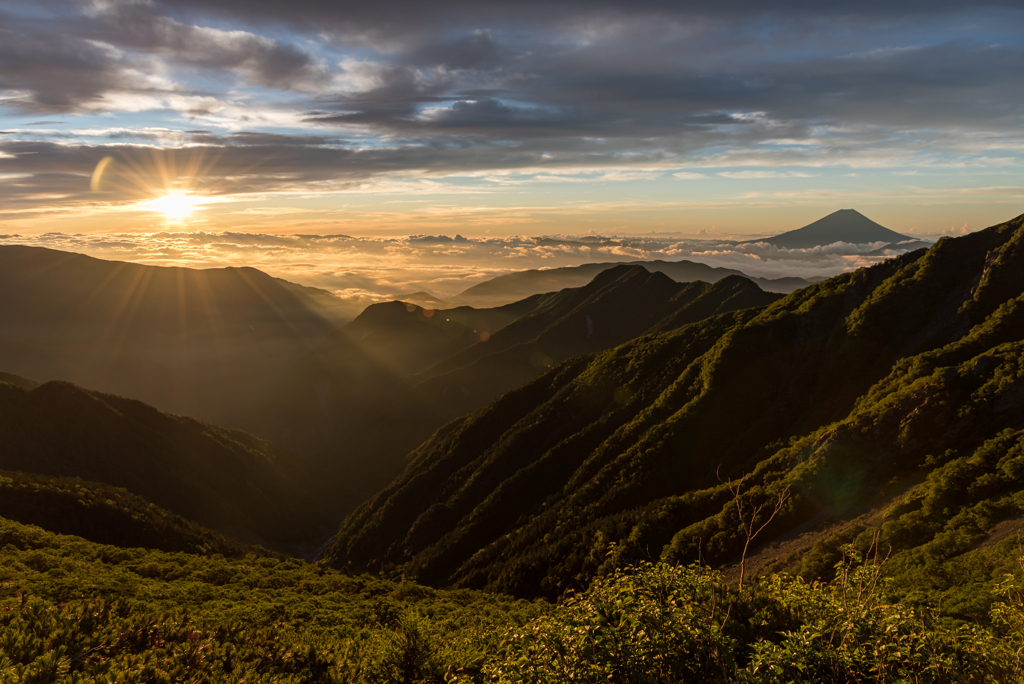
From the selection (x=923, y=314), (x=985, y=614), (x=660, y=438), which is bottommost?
(x=660, y=438)

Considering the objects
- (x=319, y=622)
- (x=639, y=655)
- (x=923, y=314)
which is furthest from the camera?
(x=923, y=314)

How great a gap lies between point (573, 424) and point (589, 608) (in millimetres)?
83522

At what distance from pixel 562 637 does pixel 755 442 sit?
195 feet

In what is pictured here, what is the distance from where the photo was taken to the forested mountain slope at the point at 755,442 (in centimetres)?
4591

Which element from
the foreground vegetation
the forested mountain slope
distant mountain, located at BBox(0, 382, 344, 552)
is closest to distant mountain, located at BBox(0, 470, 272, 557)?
distant mountain, located at BBox(0, 382, 344, 552)

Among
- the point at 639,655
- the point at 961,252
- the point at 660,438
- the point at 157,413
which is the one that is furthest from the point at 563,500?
the point at 157,413

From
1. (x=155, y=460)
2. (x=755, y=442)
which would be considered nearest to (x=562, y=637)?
(x=755, y=442)

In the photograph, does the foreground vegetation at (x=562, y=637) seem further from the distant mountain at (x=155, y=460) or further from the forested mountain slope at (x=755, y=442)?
the distant mountain at (x=155, y=460)

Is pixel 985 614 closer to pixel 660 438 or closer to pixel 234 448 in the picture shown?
pixel 660 438

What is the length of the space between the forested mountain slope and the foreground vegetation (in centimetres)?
953

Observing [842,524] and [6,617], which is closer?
[6,617]

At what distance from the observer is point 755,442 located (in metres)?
68.9

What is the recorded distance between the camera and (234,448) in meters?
138

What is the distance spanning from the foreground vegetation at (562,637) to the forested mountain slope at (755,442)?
9.53 m
